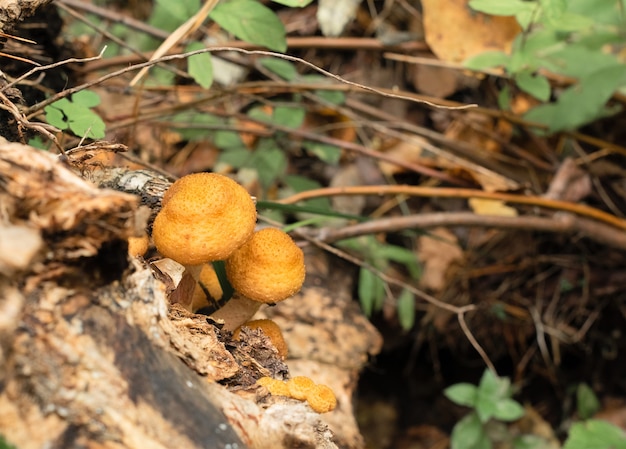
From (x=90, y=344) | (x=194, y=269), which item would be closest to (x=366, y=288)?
(x=194, y=269)

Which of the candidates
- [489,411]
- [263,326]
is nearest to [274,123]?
[263,326]

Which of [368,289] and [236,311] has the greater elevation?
[236,311]

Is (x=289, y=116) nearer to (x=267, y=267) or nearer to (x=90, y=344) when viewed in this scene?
(x=267, y=267)

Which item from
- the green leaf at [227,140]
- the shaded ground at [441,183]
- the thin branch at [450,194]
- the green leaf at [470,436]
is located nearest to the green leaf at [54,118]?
the shaded ground at [441,183]

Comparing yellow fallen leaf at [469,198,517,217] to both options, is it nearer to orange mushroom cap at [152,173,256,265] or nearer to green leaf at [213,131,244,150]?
green leaf at [213,131,244,150]

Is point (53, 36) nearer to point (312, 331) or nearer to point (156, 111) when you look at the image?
point (156, 111)

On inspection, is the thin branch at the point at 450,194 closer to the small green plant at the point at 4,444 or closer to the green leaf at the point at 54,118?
the green leaf at the point at 54,118
